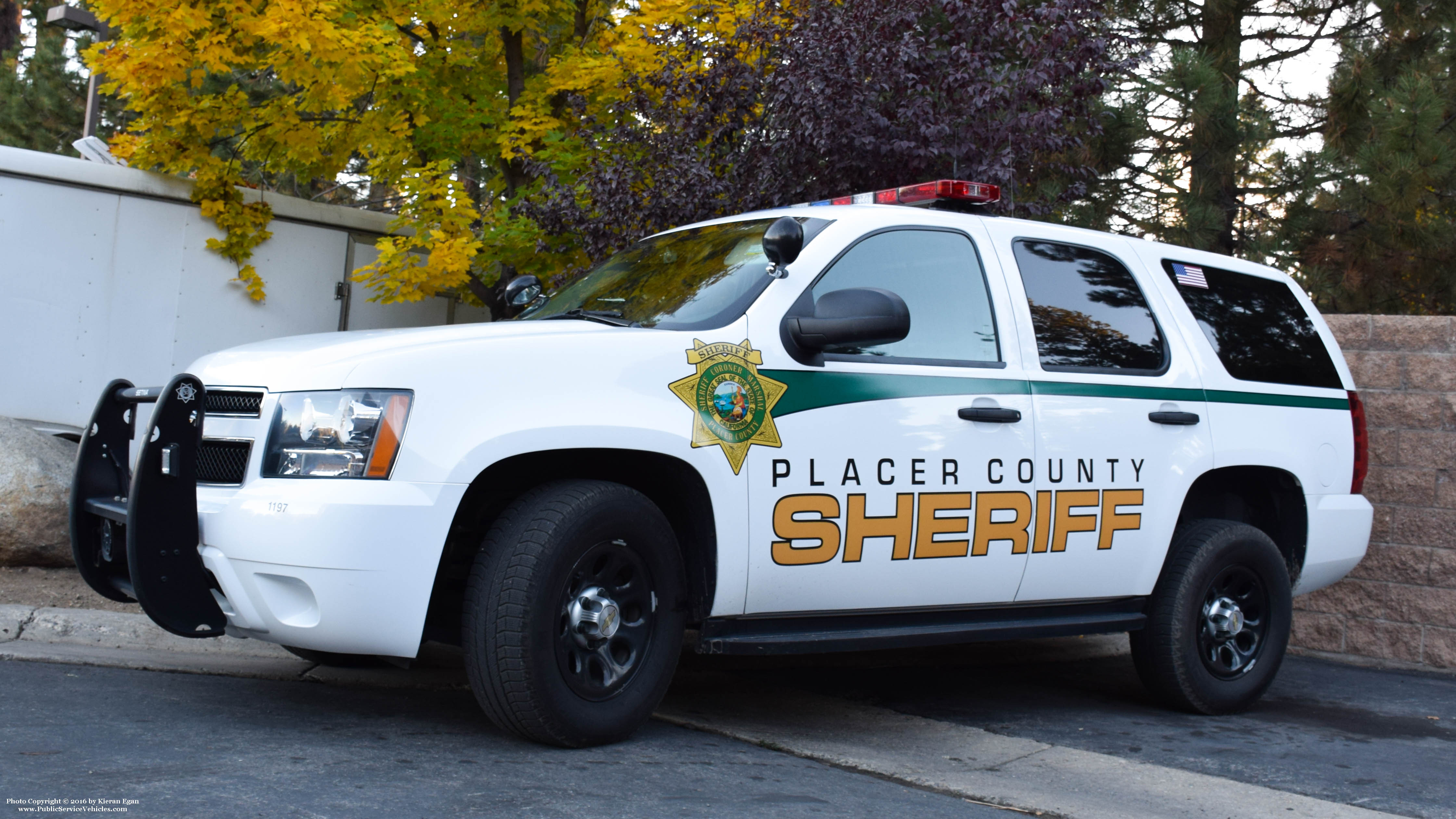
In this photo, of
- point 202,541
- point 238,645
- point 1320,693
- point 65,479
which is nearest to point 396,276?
point 65,479

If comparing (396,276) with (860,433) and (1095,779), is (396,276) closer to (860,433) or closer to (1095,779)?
(860,433)

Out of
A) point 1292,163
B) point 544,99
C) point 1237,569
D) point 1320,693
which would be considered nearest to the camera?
point 1237,569

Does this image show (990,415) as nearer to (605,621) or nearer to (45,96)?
(605,621)

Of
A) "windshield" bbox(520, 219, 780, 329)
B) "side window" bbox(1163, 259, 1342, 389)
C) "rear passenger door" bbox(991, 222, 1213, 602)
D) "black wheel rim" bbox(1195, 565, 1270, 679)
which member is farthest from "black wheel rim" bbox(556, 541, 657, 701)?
"side window" bbox(1163, 259, 1342, 389)

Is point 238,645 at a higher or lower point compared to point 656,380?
lower

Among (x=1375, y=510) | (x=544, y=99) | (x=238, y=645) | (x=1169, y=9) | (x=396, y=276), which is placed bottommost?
(x=238, y=645)

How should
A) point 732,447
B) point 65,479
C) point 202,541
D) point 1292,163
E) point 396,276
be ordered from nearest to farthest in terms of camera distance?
point 202,541 → point 732,447 → point 65,479 → point 396,276 → point 1292,163

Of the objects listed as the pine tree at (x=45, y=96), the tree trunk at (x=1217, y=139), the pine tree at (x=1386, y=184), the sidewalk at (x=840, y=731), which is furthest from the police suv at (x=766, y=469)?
the pine tree at (x=45, y=96)

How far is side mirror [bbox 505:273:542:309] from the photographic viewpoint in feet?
18.4

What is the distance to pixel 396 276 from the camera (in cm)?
895

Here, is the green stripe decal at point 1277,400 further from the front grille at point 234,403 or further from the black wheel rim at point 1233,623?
the front grille at point 234,403

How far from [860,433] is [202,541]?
2082 mm

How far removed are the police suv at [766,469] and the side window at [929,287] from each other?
0.04ft

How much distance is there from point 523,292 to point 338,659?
169 cm
